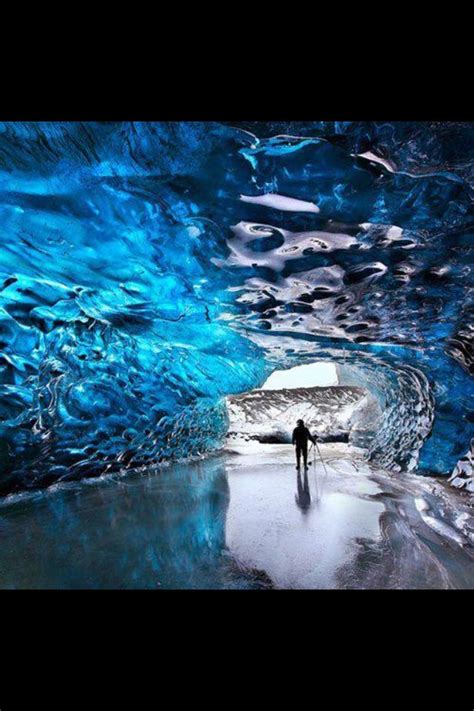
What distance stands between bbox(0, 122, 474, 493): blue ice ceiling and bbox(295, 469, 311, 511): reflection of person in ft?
11.8

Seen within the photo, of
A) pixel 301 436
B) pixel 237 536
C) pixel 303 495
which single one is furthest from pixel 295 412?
pixel 237 536

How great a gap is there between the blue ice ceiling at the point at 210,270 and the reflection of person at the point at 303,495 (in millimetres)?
3599

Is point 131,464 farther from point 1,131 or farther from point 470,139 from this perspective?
point 470,139

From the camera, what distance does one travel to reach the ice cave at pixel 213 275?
299cm

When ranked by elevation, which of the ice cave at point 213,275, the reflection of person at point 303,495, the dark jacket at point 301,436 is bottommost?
the reflection of person at point 303,495

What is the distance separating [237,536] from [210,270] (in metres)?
3.80

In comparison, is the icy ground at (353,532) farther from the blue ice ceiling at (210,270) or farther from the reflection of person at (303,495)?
the blue ice ceiling at (210,270)

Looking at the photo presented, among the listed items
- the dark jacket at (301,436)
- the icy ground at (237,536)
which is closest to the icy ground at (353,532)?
the icy ground at (237,536)

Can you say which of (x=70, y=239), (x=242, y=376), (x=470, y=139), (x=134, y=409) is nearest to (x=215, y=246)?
(x=70, y=239)

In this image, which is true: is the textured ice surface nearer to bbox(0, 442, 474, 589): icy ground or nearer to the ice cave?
the ice cave
